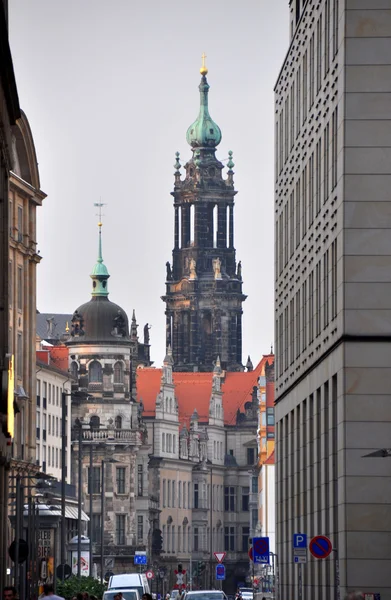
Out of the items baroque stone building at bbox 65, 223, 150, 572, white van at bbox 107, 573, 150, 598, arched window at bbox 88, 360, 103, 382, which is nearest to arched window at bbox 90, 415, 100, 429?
baroque stone building at bbox 65, 223, 150, 572

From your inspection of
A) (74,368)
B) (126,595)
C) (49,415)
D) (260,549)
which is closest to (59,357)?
(74,368)

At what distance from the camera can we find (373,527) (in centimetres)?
5091

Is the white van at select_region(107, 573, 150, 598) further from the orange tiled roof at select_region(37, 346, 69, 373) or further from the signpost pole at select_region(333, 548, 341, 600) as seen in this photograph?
the orange tiled roof at select_region(37, 346, 69, 373)

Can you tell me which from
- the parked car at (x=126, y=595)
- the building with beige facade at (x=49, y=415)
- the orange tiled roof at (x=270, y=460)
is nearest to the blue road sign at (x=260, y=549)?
the parked car at (x=126, y=595)

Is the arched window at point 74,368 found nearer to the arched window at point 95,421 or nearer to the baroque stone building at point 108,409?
the baroque stone building at point 108,409

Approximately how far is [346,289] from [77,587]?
27.5m

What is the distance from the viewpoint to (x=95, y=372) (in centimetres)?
17850

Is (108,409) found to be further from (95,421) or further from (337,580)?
(337,580)

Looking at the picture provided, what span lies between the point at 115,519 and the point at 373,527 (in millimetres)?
131443

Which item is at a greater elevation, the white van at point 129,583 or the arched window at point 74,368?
the arched window at point 74,368

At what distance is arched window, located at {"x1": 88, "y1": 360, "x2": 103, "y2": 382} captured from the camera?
177875 mm

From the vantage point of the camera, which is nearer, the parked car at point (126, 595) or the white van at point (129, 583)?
the parked car at point (126, 595)

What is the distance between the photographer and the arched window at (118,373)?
178750mm

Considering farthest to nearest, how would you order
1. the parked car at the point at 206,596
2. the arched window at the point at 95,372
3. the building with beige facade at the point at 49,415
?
the arched window at the point at 95,372 < the building with beige facade at the point at 49,415 < the parked car at the point at 206,596
